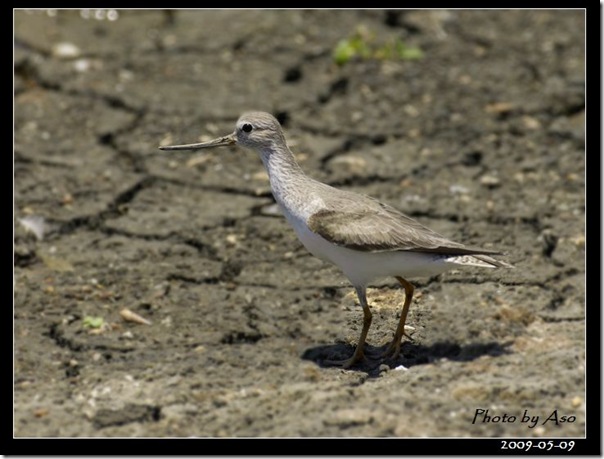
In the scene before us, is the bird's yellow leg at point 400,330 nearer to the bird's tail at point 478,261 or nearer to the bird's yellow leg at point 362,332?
the bird's yellow leg at point 362,332

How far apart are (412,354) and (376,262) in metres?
0.42

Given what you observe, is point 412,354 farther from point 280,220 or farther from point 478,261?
point 280,220

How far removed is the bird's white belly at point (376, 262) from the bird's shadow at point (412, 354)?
1.05 feet

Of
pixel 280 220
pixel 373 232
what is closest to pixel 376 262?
pixel 373 232

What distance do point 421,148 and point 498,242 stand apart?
1397 millimetres

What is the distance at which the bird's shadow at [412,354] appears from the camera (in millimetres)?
4352

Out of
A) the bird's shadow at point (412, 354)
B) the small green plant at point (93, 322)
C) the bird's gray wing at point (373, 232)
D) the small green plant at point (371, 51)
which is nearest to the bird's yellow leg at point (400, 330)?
the bird's shadow at point (412, 354)

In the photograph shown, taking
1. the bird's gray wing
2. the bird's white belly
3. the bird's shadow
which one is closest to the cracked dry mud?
the bird's shadow

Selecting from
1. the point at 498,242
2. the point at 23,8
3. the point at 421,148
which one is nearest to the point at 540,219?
the point at 498,242

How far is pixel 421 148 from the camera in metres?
6.86

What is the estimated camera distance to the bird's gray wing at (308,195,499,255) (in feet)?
14.0

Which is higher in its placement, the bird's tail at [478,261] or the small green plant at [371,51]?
the small green plant at [371,51]

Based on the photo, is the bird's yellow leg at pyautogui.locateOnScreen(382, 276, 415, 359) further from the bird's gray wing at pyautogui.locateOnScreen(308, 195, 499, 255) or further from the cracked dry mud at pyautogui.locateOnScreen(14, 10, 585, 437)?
the bird's gray wing at pyautogui.locateOnScreen(308, 195, 499, 255)
